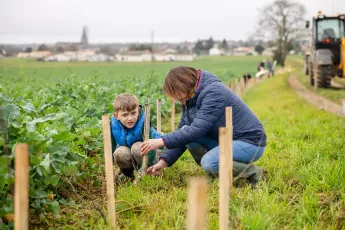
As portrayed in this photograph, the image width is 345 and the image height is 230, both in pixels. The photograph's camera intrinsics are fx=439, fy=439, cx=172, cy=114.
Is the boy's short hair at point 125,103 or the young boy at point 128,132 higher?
the boy's short hair at point 125,103

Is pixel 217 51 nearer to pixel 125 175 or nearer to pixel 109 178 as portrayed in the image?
pixel 125 175

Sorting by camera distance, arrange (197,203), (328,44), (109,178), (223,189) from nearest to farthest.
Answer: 1. (197,203)
2. (223,189)
3. (109,178)
4. (328,44)

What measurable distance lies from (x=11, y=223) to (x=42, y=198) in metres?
0.36

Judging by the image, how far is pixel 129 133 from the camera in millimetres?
4359

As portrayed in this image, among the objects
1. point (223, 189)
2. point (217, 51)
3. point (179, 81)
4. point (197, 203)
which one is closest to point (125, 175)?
point (179, 81)

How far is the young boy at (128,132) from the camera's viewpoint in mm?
4113

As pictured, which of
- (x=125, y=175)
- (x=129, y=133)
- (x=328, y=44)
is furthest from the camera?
(x=328, y=44)

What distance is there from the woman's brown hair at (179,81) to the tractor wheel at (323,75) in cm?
1217

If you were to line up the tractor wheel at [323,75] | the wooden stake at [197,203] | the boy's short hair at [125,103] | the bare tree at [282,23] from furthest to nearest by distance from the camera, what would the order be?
the bare tree at [282,23]
the tractor wheel at [323,75]
the boy's short hair at [125,103]
the wooden stake at [197,203]

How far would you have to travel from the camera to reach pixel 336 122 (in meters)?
7.48

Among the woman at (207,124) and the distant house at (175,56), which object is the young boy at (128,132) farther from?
the distant house at (175,56)

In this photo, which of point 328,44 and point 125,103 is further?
point 328,44

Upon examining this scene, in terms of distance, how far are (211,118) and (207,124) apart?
6 centimetres

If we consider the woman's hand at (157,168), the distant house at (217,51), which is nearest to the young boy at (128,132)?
the woman's hand at (157,168)
